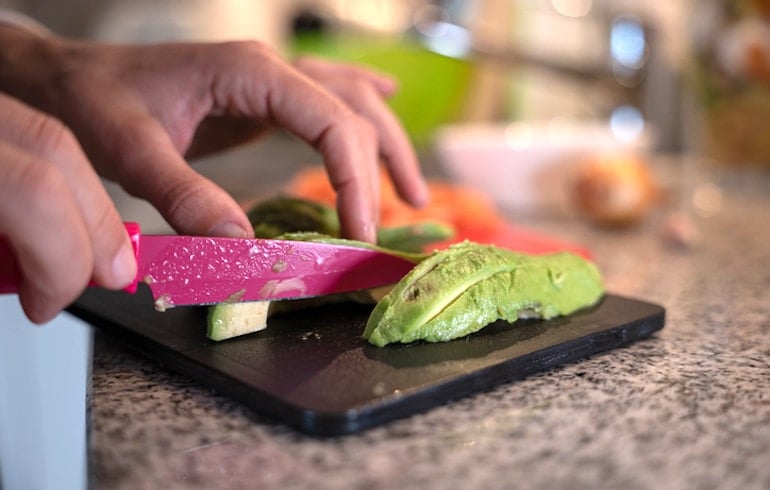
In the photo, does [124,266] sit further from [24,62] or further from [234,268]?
[24,62]

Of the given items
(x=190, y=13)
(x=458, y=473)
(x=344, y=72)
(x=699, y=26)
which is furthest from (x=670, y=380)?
(x=190, y=13)

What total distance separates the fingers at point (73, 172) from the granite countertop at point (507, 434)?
5.1 inches

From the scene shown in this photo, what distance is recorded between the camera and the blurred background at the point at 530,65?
5.98ft

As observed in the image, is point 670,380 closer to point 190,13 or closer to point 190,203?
point 190,203

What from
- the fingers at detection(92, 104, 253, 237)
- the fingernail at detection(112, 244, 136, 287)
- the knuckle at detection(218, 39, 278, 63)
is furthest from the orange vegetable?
the fingernail at detection(112, 244, 136, 287)

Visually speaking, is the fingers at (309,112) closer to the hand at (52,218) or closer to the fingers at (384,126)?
the fingers at (384,126)

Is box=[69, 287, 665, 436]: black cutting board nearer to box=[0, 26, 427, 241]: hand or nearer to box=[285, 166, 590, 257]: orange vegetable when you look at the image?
box=[0, 26, 427, 241]: hand

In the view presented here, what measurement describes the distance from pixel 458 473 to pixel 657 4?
250cm

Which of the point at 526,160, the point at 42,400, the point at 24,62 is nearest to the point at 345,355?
the point at 42,400

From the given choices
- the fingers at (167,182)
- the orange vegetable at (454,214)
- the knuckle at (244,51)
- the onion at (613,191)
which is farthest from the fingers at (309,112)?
the onion at (613,191)

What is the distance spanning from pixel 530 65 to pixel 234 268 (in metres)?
1.61

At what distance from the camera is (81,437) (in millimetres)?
705

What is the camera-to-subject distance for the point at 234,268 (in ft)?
2.35

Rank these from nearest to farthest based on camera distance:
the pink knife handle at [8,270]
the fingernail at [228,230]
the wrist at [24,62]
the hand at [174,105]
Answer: the pink knife handle at [8,270] < the fingernail at [228,230] < the hand at [174,105] < the wrist at [24,62]
